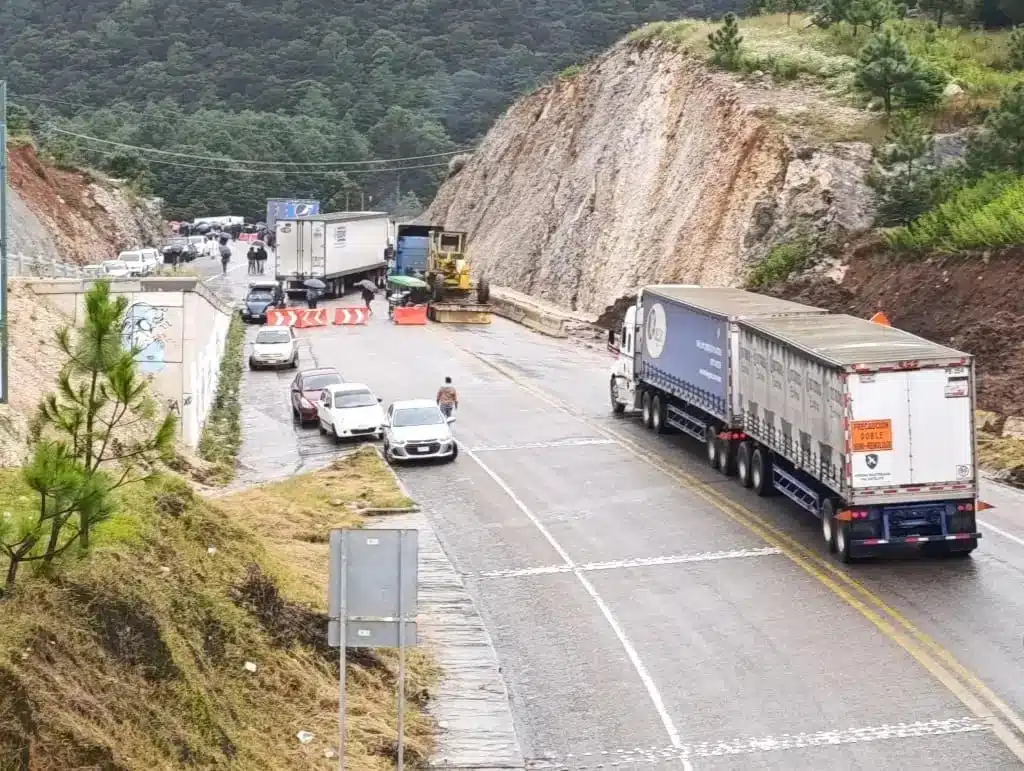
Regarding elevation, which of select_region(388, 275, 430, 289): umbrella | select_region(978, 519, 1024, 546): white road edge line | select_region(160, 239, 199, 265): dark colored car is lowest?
select_region(978, 519, 1024, 546): white road edge line

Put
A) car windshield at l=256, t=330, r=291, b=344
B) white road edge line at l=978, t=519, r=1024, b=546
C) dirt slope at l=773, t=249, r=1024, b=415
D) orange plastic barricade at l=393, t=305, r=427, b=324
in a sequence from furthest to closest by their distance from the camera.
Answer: orange plastic barricade at l=393, t=305, r=427, b=324 → car windshield at l=256, t=330, r=291, b=344 → dirt slope at l=773, t=249, r=1024, b=415 → white road edge line at l=978, t=519, r=1024, b=546

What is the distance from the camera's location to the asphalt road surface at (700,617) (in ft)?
56.2

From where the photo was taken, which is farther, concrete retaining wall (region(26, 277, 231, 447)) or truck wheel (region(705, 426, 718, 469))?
concrete retaining wall (region(26, 277, 231, 447))

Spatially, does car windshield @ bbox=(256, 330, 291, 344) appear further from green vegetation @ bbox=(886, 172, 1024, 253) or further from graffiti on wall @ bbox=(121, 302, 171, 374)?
green vegetation @ bbox=(886, 172, 1024, 253)

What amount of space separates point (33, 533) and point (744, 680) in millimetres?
8952

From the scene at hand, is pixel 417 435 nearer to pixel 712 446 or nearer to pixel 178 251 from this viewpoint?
pixel 712 446

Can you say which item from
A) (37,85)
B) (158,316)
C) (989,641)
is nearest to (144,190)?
(37,85)

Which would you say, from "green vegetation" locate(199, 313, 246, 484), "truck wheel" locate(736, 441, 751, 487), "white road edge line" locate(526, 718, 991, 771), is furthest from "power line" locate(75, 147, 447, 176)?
"white road edge line" locate(526, 718, 991, 771)

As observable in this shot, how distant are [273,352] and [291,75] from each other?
119679 millimetres

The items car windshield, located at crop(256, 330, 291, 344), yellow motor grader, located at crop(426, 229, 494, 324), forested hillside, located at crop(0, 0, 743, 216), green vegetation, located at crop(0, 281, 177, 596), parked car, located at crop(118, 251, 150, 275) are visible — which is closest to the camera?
green vegetation, located at crop(0, 281, 177, 596)

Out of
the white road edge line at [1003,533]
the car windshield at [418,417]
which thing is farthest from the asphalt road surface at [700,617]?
the car windshield at [418,417]

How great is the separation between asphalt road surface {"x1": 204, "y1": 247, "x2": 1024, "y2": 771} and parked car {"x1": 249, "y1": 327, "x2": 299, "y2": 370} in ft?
43.1

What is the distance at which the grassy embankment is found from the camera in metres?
12.6

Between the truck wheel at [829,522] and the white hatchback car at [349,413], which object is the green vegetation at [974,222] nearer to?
the white hatchback car at [349,413]
